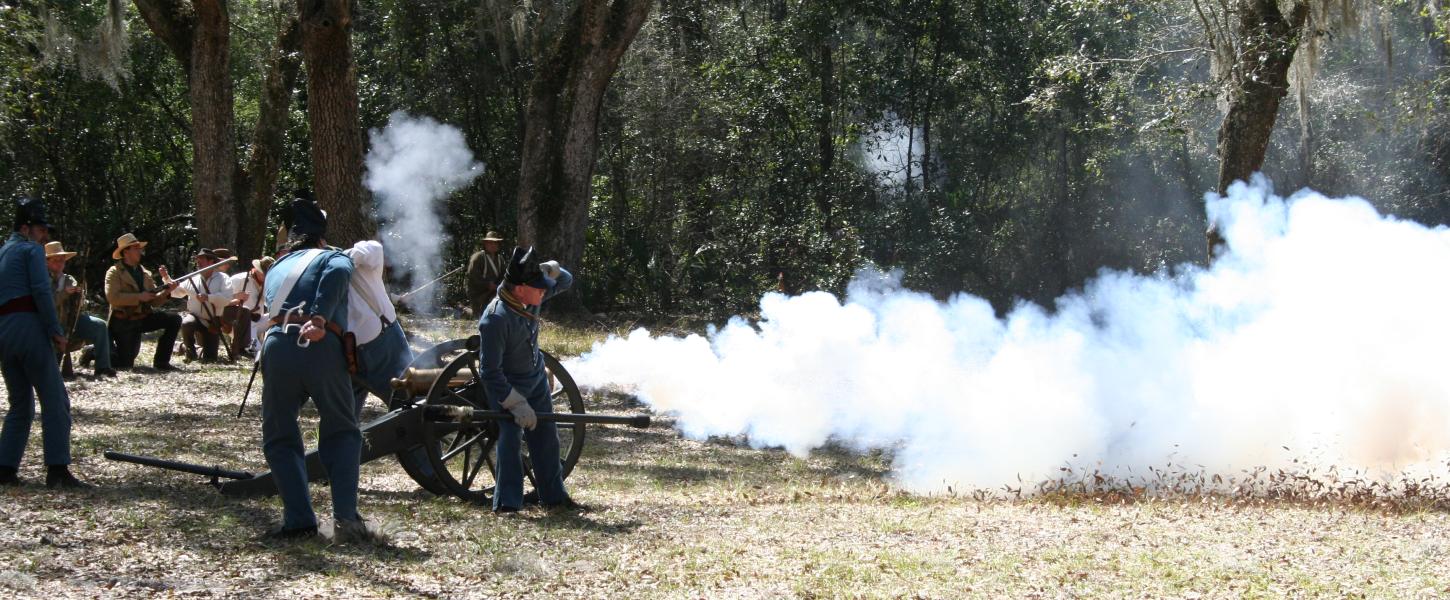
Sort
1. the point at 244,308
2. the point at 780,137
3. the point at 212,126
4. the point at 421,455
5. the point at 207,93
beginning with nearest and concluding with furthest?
the point at 421,455, the point at 244,308, the point at 207,93, the point at 212,126, the point at 780,137

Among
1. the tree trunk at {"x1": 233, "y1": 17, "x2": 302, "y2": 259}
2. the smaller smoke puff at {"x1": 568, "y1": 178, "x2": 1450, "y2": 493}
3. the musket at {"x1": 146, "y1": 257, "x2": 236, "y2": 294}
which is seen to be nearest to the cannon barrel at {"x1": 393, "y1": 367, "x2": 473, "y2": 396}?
the smaller smoke puff at {"x1": 568, "y1": 178, "x2": 1450, "y2": 493}

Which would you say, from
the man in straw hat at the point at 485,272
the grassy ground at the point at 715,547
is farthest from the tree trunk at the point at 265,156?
the grassy ground at the point at 715,547

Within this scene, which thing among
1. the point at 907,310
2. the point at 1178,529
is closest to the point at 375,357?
the point at 1178,529

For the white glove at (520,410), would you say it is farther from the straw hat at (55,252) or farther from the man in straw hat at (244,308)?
the man in straw hat at (244,308)

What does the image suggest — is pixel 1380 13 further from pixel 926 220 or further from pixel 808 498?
pixel 808 498

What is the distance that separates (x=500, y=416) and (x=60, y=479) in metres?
2.60

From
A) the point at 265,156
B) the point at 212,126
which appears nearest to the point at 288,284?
the point at 212,126

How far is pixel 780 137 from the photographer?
25859mm

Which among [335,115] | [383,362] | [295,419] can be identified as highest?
[335,115]

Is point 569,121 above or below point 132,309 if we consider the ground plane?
above

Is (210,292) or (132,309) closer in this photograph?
(132,309)

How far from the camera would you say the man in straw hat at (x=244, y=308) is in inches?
580

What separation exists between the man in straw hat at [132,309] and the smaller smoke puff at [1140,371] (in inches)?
216

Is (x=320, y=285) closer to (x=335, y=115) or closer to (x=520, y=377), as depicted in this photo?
(x=520, y=377)
